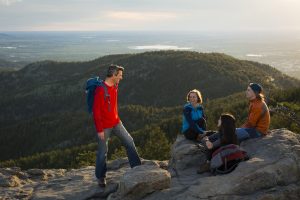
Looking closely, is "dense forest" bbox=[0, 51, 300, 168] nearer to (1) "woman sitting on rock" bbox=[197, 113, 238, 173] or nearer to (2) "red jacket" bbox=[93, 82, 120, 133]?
(1) "woman sitting on rock" bbox=[197, 113, 238, 173]

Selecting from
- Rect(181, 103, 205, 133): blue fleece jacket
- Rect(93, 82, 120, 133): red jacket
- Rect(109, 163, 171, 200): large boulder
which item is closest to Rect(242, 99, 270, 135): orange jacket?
Rect(181, 103, 205, 133): blue fleece jacket

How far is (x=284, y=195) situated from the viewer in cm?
1012

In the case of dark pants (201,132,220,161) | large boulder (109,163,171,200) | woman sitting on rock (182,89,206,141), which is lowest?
large boulder (109,163,171,200)

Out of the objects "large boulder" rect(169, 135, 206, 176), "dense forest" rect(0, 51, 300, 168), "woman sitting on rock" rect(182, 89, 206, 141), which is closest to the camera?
"large boulder" rect(169, 135, 206, 176)

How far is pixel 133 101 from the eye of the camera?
5241 inches

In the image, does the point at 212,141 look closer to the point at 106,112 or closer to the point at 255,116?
the point at 255,116

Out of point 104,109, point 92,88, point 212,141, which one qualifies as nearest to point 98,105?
point 104,109

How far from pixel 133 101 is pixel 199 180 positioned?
122390 mm

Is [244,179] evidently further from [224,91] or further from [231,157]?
[224,91]

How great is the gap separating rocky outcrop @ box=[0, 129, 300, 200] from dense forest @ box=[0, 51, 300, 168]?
3767 centimetres

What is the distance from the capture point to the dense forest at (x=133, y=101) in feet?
228

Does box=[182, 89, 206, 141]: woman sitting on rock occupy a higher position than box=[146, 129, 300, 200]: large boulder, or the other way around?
box=[182, 89, 206, 141]: woman sitting on rock

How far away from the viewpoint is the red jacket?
1130 cm

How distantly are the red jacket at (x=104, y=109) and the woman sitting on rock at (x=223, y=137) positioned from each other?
273cm
